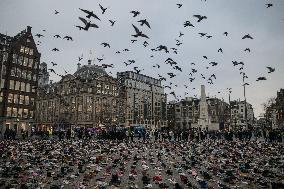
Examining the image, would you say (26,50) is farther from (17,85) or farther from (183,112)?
(183,112)

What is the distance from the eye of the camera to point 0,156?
18.3 meters

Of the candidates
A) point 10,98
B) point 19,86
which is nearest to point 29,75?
point 19,86

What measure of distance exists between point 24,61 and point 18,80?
214 inches

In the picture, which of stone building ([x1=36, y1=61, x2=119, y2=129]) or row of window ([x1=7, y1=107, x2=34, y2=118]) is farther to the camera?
stone building ([x1=36, y1=61, x2=119, y2=129])

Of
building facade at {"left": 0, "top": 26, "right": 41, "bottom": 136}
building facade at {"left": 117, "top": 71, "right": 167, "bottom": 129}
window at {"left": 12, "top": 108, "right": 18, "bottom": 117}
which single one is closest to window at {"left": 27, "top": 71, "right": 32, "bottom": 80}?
building facade at {"left": 0, "top": 26, "right": 41, "bottom": 136}

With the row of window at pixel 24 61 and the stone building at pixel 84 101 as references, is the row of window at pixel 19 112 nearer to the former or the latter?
the row of window at pixel 24 61

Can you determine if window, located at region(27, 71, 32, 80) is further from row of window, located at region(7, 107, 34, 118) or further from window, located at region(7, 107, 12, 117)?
window, located at region(7, 107, 12, 117)

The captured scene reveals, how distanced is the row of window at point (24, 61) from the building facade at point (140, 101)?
47.8 m

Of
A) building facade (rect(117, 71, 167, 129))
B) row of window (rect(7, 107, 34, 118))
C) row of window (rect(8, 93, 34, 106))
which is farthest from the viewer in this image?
building facade (rect(117, 71, 167, 129))

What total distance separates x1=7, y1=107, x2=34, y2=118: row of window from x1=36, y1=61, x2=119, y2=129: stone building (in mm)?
23106

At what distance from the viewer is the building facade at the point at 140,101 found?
411 feet

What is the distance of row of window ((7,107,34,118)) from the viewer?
73375 mm

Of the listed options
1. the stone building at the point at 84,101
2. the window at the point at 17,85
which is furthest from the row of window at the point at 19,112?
the stone building at the point at 84,101

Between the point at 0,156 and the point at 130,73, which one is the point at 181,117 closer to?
the point at 130,73
